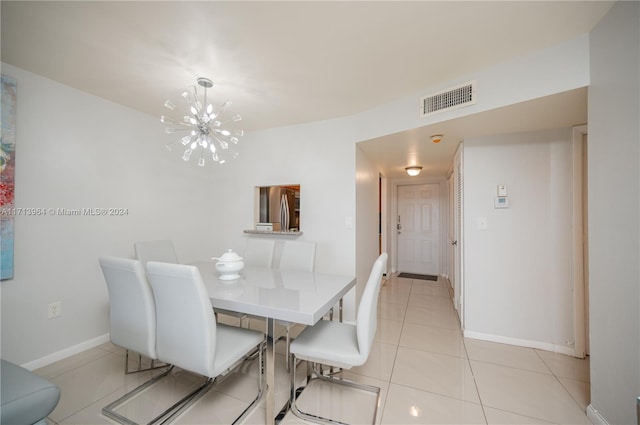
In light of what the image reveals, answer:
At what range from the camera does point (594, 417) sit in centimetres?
151

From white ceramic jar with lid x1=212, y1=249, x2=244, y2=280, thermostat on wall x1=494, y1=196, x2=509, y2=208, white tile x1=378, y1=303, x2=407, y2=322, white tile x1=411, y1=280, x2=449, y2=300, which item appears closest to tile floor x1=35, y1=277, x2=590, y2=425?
white tile x1=378, y1=303, x2=407, y2=322

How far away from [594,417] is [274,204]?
130 inches

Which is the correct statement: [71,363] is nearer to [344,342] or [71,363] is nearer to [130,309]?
[130,309]

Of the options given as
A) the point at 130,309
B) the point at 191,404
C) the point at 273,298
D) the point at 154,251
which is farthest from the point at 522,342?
the point at 154,251

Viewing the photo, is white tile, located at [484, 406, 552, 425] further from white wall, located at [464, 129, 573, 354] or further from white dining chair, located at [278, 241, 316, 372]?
white dining chair, located at [278, 241, 316, 372]

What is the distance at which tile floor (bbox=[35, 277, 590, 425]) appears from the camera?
5.16 feet

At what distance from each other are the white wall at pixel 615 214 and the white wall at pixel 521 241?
927 mm

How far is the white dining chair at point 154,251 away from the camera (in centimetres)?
234

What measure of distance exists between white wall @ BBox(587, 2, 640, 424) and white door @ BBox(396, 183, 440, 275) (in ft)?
12.5

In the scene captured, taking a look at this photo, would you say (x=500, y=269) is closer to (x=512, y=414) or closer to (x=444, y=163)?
(x=512, y=414)

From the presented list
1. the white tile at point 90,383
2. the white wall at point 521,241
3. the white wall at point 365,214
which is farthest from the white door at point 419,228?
the white tile at point 90,383

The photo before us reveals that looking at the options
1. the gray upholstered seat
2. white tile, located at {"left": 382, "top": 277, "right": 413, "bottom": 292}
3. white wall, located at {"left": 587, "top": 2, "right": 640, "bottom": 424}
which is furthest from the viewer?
white tile, located at {"left": 382, "top": 277, "right": 413, "bottom": 292}

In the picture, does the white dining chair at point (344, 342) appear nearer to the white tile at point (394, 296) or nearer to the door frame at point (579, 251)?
the door frame at point (579, 251)

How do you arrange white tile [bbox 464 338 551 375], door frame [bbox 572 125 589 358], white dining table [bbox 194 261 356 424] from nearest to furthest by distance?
white dining table [bbox 194 261 356 424]
white tile [bbox 464 338 551 375]
door frame [bbox 572 125 589 358]
